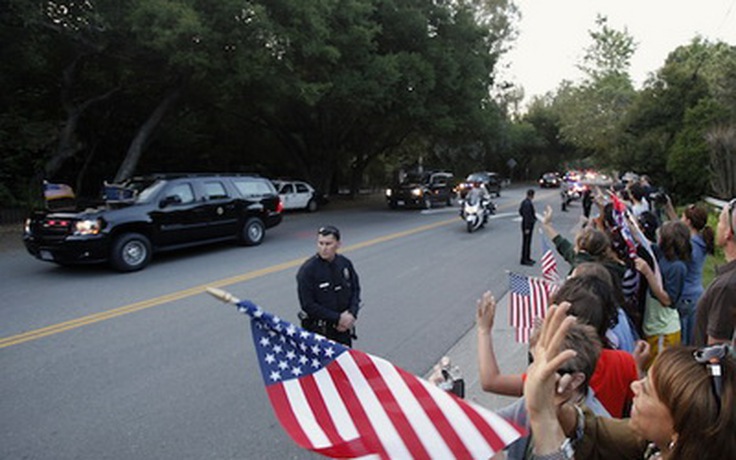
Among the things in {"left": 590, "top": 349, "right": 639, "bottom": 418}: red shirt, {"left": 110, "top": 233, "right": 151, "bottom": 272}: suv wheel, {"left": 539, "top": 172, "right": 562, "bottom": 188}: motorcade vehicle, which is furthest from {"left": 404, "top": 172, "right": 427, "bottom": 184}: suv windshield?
{"left": 539, "top": 172, "right": 562, "bottom": 188}: motorcade vehicle

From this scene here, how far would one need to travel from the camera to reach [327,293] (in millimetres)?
4312

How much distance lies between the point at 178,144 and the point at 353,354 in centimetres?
2544

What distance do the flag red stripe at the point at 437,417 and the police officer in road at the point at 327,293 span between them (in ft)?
7.32

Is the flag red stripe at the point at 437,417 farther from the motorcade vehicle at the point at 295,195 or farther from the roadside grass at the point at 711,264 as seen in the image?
the motorcade vehicle at the point at 295,195

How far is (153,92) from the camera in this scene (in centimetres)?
2348

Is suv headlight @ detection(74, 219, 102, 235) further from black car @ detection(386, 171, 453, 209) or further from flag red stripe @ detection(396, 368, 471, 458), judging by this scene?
black car @ detection(386, 171, 453, 209)

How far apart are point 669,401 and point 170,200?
434 inches

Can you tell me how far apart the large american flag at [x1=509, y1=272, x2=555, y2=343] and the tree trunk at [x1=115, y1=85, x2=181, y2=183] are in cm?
1686

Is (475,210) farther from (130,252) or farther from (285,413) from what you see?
(285,413)

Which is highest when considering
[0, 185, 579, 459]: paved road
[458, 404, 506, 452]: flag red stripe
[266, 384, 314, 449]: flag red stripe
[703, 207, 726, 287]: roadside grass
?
[458, 404, 506, 452]: flag red stripe

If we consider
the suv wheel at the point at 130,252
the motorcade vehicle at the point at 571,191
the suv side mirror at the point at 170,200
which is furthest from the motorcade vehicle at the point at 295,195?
the motorcade vehicle at the point at 571,191

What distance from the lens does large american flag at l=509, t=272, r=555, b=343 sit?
16.1 feet

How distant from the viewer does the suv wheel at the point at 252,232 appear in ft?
43.2

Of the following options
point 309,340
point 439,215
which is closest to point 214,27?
point 439,215
